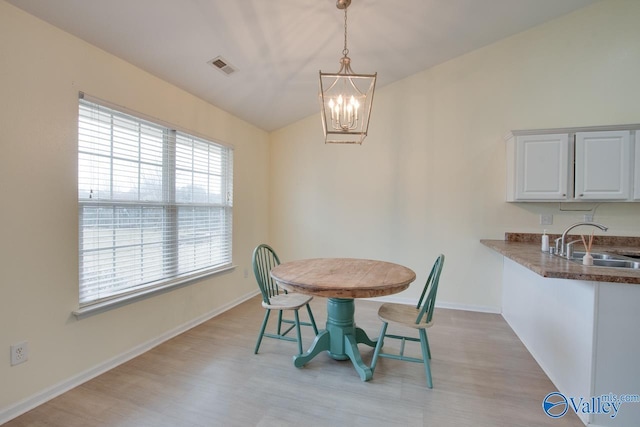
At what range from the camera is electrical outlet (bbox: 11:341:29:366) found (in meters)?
1.73

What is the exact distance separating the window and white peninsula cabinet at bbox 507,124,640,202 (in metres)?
3.36

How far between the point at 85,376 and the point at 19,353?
475 millimetres

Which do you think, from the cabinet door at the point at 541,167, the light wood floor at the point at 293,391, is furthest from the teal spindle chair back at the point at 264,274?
the cabinet door at the point at 541,167

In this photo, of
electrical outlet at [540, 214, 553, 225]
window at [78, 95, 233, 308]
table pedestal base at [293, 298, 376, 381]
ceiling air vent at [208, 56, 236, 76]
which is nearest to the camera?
window at [78, 95, 233, 308]

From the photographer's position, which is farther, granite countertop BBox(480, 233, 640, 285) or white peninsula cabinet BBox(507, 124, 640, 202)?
white peninsula cabinet BBox(507, 124, 640, 202)

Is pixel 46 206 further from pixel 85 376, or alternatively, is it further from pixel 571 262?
pixel 571 262

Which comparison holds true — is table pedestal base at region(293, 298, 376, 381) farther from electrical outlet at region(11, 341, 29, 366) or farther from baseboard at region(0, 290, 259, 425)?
electrical outlet at region(11, 341, 29, 366)

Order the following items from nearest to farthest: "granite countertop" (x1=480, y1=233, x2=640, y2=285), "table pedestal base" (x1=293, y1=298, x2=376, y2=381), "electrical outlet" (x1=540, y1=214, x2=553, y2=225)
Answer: "granite countertop" (x1=480, y1=233, x2=640, y2=285) → "table pedestal base" (x1=293, y1=298, x2=376, y2=381) → "electrical outlet" (x1=540, y1=214, x2=553, y2=225)

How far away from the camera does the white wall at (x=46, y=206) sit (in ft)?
5.59

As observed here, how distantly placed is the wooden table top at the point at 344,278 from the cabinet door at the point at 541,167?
5.97 feet

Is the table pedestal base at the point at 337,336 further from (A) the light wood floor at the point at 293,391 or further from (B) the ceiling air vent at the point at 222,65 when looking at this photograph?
(B) the ceiling air vent at the point at 222,65

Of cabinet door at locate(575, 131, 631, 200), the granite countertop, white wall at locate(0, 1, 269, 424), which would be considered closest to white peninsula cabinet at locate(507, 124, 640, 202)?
cabinet door at locate(575, 131, 631, 200)

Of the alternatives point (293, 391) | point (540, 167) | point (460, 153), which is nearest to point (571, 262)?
point (540, 167)

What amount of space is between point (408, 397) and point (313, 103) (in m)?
3.36
